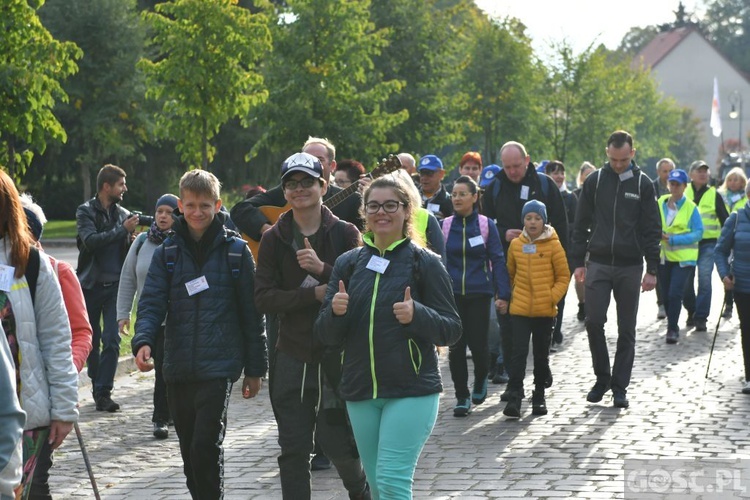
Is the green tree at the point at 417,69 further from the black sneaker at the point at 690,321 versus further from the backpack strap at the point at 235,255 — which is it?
the backpack strap at the point at 235,255

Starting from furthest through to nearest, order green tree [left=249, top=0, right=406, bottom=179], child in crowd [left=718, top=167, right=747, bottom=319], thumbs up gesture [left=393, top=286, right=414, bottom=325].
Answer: green tree [left=249, top=0, right=406, bottom=179], child in crowd [left=718, top=167, right=747, bottom=319], thumbs up gesture [left=393, top=286, right=414, bottom=325]

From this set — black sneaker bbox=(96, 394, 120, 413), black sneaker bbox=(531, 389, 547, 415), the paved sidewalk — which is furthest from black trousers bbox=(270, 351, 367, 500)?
black sneaker bbox=(96, 394, 120, 413)

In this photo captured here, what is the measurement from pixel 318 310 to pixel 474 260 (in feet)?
13.5

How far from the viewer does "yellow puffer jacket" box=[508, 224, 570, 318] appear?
34.0 ft

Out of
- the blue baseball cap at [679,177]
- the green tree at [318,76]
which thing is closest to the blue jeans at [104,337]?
the blue baseball cap at [679,177]

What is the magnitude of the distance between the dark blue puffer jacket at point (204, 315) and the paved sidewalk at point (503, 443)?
1.42m

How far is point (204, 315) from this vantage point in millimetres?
6508

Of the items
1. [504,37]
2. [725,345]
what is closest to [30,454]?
[725,345]

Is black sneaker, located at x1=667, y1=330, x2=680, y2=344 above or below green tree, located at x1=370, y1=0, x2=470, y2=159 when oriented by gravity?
below

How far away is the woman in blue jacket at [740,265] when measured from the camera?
11227 millimetres

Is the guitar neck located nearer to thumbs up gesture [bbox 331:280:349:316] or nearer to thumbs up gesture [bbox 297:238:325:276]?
thumbs up gesture [bbox 297:238:325:276]

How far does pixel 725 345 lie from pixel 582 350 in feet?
5.76

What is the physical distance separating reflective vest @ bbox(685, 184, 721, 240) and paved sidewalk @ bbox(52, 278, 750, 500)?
14.5ft

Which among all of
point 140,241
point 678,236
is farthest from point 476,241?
point 678,236
